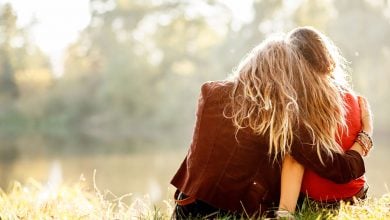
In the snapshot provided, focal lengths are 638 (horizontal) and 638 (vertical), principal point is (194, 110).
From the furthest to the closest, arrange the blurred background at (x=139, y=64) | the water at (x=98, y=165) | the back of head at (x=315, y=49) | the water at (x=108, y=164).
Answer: the blurred background at (x=139, y=64) < the water at (x=98, y=165) < the water at (x=108, y=164) < the back of head at (x=315, y=49)

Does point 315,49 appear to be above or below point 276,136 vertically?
above

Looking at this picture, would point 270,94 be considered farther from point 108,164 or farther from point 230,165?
point 108,164

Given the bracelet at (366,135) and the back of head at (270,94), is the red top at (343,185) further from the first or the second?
the back of head at (270,94)

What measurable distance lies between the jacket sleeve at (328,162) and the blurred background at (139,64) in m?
14.3

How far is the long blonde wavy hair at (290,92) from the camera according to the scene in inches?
88.7

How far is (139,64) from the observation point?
2497cm

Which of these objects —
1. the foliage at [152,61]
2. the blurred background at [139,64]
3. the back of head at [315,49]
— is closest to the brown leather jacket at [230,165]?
the back of head at [315,49]

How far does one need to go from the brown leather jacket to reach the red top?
0.29ft

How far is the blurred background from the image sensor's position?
63.9 ft

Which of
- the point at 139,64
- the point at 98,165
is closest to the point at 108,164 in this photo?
the point at 98,165

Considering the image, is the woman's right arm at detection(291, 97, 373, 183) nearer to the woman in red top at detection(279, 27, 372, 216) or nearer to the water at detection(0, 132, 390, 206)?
the woman in red top at detection(279, 27, 372, 216)

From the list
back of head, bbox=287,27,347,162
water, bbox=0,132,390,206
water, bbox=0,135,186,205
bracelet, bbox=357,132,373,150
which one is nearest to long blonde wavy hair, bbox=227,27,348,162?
back of head, bbox=287,27,347,162

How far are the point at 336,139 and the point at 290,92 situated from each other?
28 cm

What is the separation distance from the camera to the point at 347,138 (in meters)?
2.46
